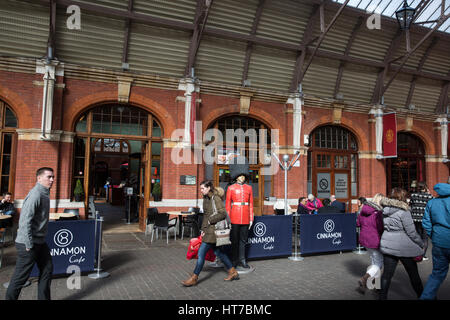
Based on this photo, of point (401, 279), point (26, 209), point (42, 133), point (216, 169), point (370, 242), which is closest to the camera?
point (26, 209)

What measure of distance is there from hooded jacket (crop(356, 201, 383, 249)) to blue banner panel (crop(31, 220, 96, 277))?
4519 millimetres

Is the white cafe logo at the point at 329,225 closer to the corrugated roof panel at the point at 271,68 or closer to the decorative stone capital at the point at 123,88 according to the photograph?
the corrugated roof panel at the point at 271,68

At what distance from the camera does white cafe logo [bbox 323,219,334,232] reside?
7.32 meters

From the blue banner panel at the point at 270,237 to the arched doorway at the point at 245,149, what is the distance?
5009 mm

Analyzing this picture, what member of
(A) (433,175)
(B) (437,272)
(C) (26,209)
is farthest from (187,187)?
(A) (433,175)

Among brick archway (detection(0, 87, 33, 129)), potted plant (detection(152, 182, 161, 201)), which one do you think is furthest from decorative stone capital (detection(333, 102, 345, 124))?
brick archway (detection(0, 87, 33, 129))

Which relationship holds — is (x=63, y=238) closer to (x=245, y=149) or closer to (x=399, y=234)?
(x=399, y=234)

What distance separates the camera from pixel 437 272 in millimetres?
3943

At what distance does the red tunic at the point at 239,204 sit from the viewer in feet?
19.2

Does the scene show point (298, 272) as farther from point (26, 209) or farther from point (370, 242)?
point (26, 209)

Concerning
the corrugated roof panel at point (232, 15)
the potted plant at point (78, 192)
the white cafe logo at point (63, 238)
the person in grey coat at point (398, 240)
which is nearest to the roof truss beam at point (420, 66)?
the corrugated roof panel at point (232, 15)

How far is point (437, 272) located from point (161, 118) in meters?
8.88

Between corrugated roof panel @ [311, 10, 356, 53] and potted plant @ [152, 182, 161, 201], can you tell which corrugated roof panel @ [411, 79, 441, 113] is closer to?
corrugated roof panel @ [311, 10, 356, 53]

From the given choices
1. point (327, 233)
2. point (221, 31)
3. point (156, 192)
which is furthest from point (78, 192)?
point (327, 233)
